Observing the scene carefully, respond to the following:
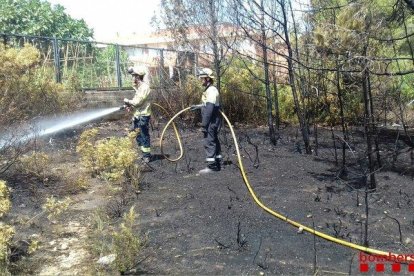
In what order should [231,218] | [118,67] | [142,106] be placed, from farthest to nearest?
[118,67], [142,106], [231,218]

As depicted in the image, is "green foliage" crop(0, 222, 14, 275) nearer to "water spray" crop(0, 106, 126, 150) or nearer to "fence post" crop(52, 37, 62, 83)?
"water spray" crop(0, 106, 126, 150)

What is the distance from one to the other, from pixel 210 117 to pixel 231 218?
2.32 metres

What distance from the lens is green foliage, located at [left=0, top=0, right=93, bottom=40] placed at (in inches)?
813

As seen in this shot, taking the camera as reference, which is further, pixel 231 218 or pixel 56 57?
pixel 56 57

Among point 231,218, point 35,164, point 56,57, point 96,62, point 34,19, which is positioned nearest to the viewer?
point 231,218

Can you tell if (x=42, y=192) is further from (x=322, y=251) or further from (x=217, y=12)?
(x=217, y=12)

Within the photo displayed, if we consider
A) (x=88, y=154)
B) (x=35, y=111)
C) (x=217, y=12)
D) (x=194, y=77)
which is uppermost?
(x=217, y=12)

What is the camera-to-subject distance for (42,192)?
18.9ft

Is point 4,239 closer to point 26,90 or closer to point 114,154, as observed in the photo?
point 114,154

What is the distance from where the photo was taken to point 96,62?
1542cm

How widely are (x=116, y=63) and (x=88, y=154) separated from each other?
315 inches

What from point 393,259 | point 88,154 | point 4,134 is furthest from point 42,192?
point 393,259

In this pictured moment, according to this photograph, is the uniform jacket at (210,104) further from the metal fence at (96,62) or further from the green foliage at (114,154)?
the metal fence at (96,62)

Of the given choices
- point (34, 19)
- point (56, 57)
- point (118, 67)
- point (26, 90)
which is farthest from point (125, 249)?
point (34, 19)
